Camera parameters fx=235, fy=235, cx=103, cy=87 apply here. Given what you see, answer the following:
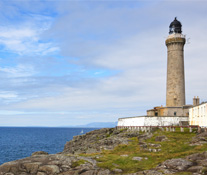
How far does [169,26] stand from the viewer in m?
66.5

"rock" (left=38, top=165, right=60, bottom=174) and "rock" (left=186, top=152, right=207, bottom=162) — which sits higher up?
"rock" (left=186, top=152, right=207, bottom=162)

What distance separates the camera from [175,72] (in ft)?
202

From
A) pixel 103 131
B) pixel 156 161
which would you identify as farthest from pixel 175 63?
pixel 156 161

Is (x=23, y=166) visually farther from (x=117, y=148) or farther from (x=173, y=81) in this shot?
(x=173, y=81)

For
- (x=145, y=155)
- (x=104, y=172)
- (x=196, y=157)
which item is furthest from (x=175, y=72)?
(x=104, y=172)

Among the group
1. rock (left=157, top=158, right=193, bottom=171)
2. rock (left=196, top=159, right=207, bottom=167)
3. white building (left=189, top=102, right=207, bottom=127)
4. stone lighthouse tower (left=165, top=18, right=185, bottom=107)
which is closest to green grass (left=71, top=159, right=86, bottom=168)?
rock (left=157, top=158, right=193, bottom=171)

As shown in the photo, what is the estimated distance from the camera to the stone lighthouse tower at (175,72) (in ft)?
200

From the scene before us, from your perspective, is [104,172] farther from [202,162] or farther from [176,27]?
[176,27]

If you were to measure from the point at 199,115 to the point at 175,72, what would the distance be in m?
18.1

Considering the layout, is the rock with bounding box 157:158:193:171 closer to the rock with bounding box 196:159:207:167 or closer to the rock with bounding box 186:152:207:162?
the rock with bounding box 196:159:207:167

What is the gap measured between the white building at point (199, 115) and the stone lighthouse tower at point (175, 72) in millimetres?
9634

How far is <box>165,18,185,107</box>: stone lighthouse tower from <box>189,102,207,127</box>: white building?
9.63m

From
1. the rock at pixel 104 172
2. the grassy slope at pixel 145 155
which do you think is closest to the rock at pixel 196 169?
the grassy slope at pixel 145 155

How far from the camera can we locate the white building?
42.9 meters
